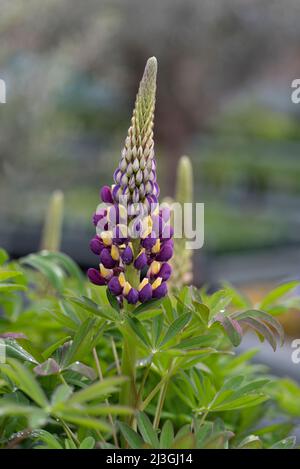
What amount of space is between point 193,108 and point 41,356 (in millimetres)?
4728

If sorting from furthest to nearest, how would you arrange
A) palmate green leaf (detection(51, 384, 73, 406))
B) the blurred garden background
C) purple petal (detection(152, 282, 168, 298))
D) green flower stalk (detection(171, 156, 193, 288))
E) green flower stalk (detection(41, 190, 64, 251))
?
the blurred garden background → green flower stalk (detection(41, 190, 64, 251)) → green flower stalk (detection(171, 156, 193, 288)) → purple petal (detection(152, 282, 168, 298)) → palmate green leaf (detection(51, 384, 73, 406))

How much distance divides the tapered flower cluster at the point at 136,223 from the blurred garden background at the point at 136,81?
2034 millimetres

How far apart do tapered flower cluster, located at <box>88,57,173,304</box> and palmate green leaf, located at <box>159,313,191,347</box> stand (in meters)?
0.05

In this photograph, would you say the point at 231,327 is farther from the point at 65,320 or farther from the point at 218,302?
the point at 65,320

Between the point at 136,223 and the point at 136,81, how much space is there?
16.4 ft

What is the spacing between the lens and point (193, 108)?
5.48m

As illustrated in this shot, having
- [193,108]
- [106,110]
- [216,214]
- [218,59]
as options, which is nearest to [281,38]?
[218,59]

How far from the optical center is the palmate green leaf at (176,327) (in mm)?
872

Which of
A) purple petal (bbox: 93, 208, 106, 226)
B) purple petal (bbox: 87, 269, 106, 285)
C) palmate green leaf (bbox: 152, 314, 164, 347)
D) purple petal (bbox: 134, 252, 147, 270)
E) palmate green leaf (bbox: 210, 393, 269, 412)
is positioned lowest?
palmate green leaf (bbox: 210, 393, 269, 412)

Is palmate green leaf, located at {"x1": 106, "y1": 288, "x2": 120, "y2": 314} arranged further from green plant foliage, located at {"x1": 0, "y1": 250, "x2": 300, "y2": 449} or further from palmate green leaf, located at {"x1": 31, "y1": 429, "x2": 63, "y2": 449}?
palmate green leaf, located at {"x1": 31, "y1": 429, "x2": 63, "y2": 449}

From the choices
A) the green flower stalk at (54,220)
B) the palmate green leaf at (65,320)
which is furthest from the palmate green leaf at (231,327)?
the green flower stalk at (54,220)

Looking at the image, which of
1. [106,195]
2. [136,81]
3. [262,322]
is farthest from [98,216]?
[136,81]

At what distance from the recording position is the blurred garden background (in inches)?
157

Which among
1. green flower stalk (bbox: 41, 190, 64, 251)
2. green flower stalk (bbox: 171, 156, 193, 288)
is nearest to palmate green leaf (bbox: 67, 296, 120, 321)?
green flower stalk (bbox: 171, 156, 193, 288)
